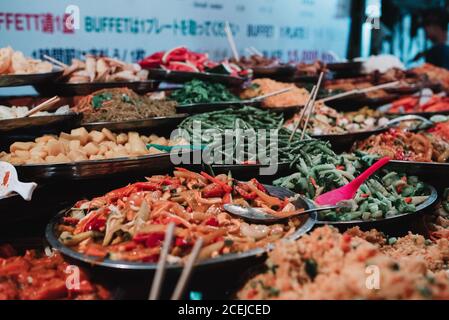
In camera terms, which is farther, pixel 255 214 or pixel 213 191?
pixel 213 191

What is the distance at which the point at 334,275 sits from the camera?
187cm

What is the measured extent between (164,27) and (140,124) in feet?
9.20

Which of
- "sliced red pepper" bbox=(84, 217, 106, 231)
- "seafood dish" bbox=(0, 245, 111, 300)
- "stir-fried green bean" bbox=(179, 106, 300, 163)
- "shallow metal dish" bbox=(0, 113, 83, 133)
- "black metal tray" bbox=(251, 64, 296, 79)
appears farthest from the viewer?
"black metal tray" bbox=(251, 64, 296, 79)

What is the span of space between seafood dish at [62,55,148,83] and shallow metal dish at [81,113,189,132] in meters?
0.82

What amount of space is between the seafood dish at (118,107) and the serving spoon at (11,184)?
3.42ft

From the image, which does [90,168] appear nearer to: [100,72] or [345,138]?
[100,72]

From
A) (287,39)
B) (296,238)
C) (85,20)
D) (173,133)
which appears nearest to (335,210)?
(296,238)

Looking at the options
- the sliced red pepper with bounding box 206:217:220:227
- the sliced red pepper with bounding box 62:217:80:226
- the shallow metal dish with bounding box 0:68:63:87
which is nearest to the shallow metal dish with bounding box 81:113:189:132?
the shallow metal dish with bounding box 0:68:63:87

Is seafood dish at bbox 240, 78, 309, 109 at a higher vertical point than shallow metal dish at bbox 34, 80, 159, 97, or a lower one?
lower

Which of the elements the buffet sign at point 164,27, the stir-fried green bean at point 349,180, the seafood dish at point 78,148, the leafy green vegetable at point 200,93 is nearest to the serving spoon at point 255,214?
the stir-fried green bean at point 349,180

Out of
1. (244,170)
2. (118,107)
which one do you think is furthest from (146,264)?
(118,107)

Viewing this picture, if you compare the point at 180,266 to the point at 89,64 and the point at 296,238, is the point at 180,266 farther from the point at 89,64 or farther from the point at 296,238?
the point at 89,64

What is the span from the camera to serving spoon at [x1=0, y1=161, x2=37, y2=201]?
249cm

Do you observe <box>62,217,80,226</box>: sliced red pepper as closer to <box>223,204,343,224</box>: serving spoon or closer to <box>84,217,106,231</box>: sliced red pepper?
<box>84,217,106,231</box>: sliced red pepper
